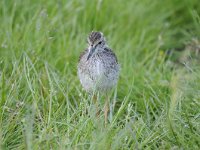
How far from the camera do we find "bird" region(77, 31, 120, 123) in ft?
20.3

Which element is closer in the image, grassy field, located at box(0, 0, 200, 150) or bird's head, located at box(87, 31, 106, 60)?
grassy field, located at box(0, 0, 200, 150)

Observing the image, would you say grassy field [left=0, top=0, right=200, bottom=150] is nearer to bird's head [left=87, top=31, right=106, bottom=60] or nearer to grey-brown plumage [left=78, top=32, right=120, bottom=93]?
grey-brown plumage [left=78, top=32, right=120, bottom=93]

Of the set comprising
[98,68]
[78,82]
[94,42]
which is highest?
[94,42]

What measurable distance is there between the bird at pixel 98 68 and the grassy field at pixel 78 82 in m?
0.22

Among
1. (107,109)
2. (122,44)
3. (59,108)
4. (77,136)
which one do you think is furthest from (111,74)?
(122,44)

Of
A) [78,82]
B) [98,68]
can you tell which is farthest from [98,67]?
[78,82]

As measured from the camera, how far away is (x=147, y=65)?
7.78 meters

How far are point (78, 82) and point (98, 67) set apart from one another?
785 mm

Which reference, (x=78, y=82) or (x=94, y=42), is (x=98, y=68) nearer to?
(x=94, y=42)

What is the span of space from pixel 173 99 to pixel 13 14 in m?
3.33

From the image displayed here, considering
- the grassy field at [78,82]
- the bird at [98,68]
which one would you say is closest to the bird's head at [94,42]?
the bird at [98,68]

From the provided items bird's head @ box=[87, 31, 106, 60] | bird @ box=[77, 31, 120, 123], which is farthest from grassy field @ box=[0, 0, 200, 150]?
bird's head @ box=[87, 31, 106, 60]

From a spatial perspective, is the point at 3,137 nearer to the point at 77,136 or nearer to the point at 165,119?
the point at 77,136

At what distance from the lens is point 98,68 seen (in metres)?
6.22
